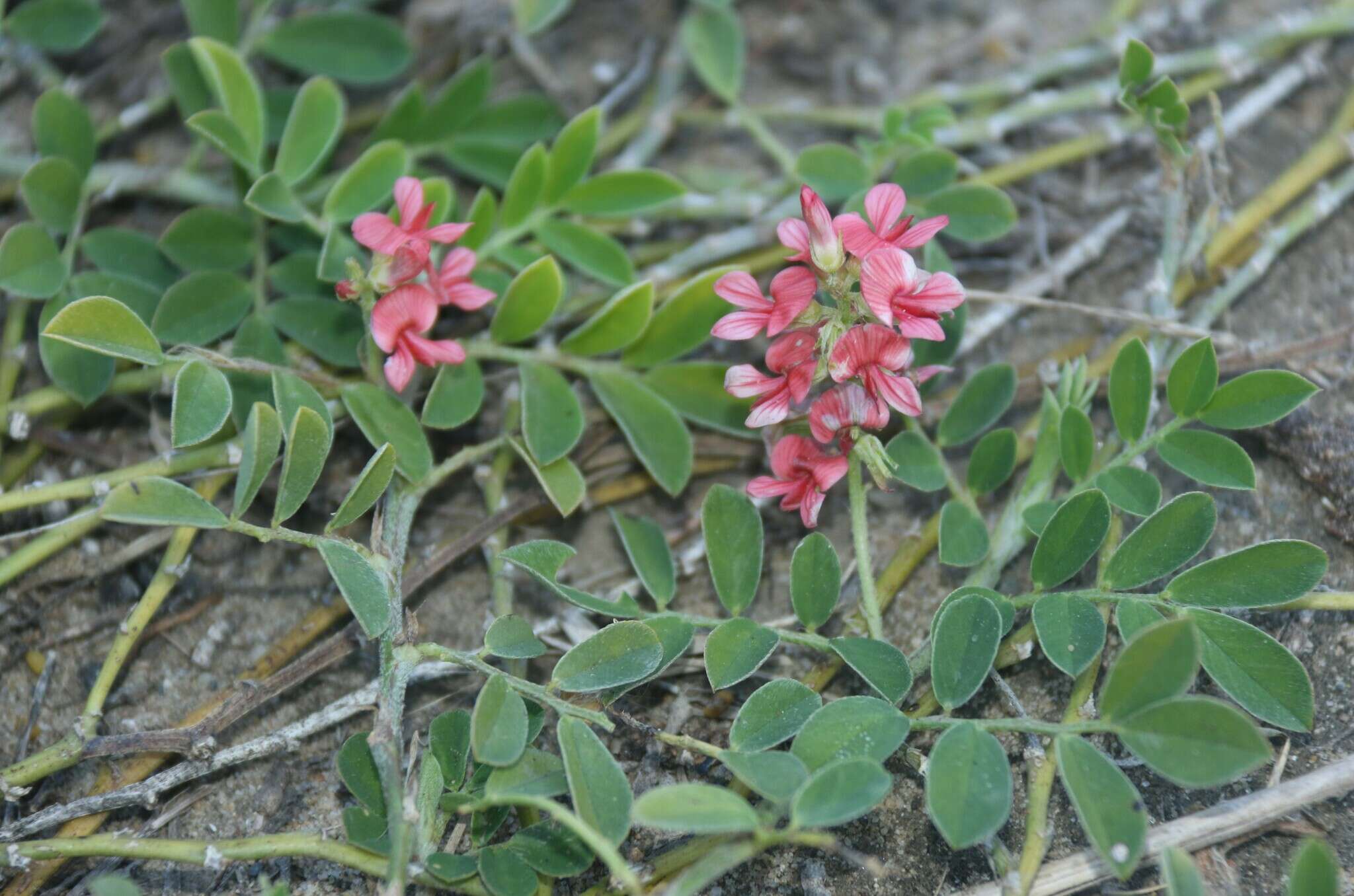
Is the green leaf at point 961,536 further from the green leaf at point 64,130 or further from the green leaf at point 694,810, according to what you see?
the green leaf at point 64,130

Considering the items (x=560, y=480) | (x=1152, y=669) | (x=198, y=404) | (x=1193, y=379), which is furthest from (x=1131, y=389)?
(x=198, y=404)

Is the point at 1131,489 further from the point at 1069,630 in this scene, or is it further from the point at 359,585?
the point at 359,585

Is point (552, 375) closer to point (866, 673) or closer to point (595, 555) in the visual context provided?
point (595, 555)

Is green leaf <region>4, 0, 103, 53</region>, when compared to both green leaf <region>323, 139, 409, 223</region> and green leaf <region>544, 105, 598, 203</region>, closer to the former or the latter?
green leaf <region>323, 139, 409, 223</region>

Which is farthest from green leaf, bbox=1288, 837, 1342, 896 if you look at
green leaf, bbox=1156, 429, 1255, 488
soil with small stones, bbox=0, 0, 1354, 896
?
green leaf, bbox=1156, 429, 1255, 488

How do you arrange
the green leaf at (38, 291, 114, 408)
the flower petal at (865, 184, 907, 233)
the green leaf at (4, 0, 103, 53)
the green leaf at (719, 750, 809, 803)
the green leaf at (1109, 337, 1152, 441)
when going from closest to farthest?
1. the green leaf at (719, 750, 809, 803)
2. the flower petal at (865, 184, 907, 233)
3. the green leaf at (1109, 337, 1152, 441)
4. the green leaf at (38, 291, 114, 408)
5. the green leaf at (4, 0, 103, 53)
